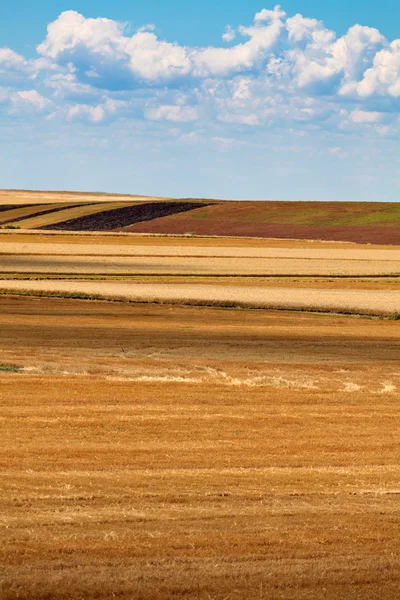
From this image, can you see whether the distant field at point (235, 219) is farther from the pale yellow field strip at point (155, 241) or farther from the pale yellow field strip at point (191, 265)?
the pale yellow field strip at point (191, 265)

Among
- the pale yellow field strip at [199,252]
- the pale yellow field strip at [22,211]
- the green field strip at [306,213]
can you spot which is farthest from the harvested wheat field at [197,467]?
the pale yellow field strip at [22,211]

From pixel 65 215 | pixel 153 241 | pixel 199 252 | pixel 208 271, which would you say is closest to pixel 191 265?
pixel 208 271

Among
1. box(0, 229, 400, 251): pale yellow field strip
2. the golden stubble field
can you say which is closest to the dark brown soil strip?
box(0, 229, 400, 251): pale yellow field strip

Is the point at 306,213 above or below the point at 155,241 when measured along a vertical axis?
above

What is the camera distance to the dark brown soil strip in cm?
15050

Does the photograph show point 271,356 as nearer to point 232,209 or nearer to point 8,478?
point 8,478

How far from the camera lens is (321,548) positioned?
14.9 metres

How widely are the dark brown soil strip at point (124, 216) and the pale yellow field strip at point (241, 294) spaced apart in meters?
77.6

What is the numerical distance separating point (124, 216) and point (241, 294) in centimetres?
10006

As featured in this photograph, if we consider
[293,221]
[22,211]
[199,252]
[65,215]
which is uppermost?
[22,211]

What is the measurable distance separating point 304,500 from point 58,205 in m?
174

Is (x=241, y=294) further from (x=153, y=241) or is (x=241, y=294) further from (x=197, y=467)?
(x=153, y=241)

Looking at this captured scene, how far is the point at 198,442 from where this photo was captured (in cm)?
2455

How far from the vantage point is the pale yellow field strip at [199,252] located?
99875mm
